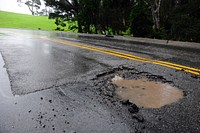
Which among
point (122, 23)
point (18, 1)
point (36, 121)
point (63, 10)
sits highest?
point (18, 1)

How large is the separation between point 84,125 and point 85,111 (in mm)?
358

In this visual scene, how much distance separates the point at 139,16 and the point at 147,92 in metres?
11.1

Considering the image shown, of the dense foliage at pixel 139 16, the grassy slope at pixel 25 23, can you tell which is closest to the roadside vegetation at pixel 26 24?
the grassy slope at pixel 25 23

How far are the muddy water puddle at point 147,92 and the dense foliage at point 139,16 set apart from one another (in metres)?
10.7

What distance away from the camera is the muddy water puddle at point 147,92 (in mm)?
2886

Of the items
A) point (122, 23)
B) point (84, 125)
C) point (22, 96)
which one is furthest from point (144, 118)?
point (122, 23)

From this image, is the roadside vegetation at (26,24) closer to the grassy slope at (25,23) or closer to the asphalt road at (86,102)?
the grassy slope at (25,23)

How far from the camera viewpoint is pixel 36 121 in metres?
2.36

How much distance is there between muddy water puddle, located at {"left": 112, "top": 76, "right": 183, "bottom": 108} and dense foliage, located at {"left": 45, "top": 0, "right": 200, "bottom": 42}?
10677 mm

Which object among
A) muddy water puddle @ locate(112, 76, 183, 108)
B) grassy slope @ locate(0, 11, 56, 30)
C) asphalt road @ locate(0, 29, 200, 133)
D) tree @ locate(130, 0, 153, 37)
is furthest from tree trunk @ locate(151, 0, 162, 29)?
grassy slope @ locate(0, 11, 56, 30)

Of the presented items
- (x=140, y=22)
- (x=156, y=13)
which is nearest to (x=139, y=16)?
(x=140, y=22)

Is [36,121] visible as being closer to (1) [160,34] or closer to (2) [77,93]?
(2) [77,93]

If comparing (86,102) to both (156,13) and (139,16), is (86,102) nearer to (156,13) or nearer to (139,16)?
(139,16)

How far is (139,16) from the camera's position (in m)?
13.4
